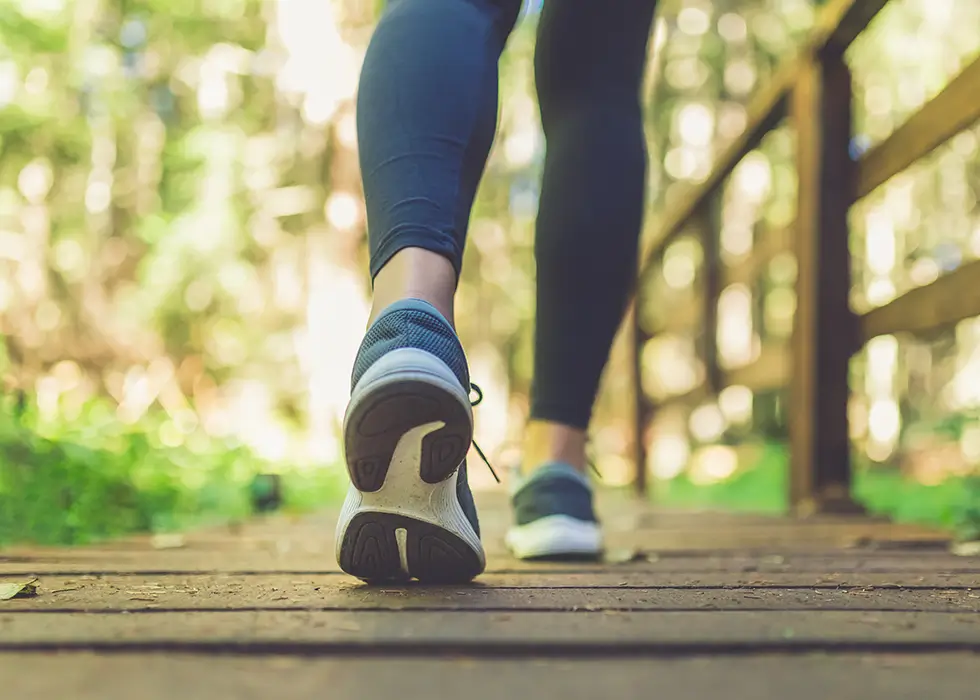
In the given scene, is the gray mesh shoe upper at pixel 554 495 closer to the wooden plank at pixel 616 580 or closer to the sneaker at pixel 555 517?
the sneaker at pixel 555 517

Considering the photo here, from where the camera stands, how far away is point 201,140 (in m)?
8.36

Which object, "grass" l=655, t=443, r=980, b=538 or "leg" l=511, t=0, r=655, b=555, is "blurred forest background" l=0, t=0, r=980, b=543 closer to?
"grass" l=655, t=443, r=980, b=538

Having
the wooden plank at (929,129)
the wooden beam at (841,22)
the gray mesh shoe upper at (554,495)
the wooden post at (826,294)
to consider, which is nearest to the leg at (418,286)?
the gray mesh shoe upper at (554,495)

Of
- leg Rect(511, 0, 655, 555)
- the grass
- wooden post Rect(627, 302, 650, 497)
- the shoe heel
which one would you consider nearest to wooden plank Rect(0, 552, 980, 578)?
leg Rect(511, 0, 655, 555)

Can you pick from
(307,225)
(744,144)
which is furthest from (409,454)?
(307,225)

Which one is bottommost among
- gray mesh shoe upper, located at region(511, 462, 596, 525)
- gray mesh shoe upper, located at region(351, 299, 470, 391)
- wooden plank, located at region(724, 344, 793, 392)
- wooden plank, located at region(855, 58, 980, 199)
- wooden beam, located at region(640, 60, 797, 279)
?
gray mesh shoe upper, located at region(511, 462, 596, 525)

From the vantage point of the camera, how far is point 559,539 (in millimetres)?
1290

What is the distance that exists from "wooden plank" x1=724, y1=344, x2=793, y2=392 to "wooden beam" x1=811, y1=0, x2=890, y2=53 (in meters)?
0.80

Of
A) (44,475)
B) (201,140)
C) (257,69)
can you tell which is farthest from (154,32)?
(44,475)

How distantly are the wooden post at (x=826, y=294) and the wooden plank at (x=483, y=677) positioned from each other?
1.78 metres

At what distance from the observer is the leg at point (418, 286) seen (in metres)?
0.88

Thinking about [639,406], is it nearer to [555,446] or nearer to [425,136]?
[555,446]

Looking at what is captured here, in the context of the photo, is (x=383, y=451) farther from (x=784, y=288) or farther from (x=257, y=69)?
(x=784, y=288)

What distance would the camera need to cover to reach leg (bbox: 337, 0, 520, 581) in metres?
0.88
